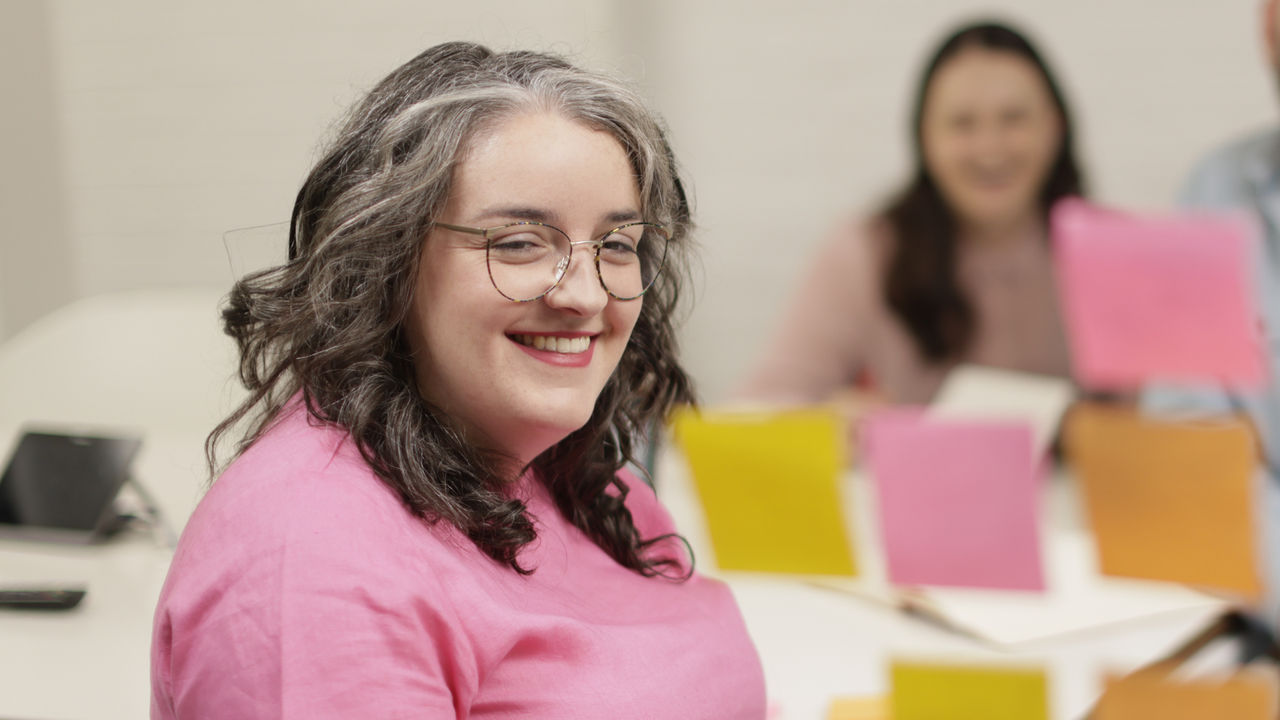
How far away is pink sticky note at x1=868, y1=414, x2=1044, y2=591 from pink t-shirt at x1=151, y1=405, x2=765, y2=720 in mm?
340

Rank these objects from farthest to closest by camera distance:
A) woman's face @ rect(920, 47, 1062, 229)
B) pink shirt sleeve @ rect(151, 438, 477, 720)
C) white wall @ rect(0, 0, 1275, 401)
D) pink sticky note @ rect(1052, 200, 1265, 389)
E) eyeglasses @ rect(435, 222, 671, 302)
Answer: white wall @ rect(0, 0, 1275, 401) → woman's face @ rect(920, 47, 1062, 229) → eyeglasses @ rect(435, 222, 671, 302) → pink shirt sleeve @ rect(151, 438, 477, 720) → pink sticky note @ rect(1052, 200, 1265, 389)

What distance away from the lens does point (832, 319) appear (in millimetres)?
2629

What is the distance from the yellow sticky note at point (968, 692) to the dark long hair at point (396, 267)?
40 centimetres

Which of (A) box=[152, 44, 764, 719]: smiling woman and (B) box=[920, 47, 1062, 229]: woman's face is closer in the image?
(A) box=[152, 44, 764, 719]: smiling woman

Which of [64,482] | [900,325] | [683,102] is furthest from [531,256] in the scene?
[683,102]

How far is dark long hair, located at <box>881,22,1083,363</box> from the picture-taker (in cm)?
251

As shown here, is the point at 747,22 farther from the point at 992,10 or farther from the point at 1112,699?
the point at 1112,699

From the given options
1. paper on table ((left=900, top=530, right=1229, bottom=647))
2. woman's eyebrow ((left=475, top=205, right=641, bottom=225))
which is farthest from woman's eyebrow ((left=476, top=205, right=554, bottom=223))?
paper on table ((left=900, top=530, right=1229, bottom=647))

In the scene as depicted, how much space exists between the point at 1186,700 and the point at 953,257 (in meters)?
2.02

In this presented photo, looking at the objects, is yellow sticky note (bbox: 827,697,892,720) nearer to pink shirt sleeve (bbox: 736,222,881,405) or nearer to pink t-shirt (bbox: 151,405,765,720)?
pink t-shirt (bbox: 151,405,765,720)

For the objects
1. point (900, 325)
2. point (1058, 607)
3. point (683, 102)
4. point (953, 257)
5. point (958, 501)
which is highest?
point (683, 102)

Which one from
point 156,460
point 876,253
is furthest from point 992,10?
point 156,460

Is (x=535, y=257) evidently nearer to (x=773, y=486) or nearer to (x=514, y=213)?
(x=514, y=213)

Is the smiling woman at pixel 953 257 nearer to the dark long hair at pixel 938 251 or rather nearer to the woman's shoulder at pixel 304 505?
the dark long hair at pixel 938 251
